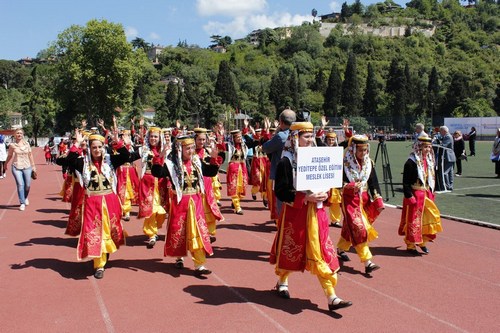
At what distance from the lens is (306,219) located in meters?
5.66

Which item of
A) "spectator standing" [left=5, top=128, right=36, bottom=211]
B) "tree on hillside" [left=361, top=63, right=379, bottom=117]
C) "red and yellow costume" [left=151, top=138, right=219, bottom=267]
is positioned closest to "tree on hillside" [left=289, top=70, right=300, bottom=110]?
"tree on hillside" [left=361, top=63, right=379, bottom=117]

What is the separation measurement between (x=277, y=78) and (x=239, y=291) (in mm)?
110281

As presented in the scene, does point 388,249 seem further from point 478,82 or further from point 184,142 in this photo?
point 478,82

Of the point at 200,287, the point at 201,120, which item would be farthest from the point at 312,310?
the point at 201,120

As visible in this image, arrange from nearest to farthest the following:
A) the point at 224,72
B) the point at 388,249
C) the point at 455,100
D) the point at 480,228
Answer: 1. the point at 388,249
2. the point at 480,228
3. the point at 455,100
4. the point at 224,72

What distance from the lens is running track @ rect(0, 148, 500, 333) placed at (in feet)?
17.5

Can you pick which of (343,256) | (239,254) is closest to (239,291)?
(239,254)

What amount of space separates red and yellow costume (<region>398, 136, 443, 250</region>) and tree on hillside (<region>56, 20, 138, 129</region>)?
172 feet

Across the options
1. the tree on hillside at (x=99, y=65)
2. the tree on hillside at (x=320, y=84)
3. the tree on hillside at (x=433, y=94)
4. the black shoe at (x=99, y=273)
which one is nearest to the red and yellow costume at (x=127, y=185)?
the black shoe at (x=99, y=273)

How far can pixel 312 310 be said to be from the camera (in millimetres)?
5668

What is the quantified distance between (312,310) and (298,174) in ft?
5.31

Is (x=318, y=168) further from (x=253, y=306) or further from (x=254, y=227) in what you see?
(x=254, y=227)

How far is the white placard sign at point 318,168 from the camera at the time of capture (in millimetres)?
5222

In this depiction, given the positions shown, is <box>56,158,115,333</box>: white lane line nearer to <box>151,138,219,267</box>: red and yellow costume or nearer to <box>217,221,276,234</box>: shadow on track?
<box>151,138,219,267</box>: red and yellow costume
